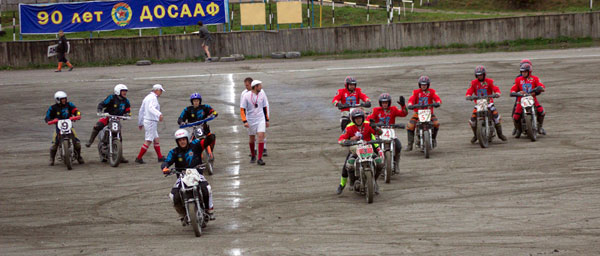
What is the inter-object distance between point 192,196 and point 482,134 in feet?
29.1

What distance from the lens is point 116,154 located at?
18469 mm

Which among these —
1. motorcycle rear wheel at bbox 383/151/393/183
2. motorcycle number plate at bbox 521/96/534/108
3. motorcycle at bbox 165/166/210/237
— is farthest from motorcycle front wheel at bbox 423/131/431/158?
motorcycle at bbox 165/166/210/237

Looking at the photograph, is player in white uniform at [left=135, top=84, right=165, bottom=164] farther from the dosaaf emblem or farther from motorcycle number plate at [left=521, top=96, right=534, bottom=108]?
the dosaaf emblem

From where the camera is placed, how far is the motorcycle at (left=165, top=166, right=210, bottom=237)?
11.9 meters

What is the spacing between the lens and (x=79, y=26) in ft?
134

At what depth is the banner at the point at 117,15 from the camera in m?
40.7

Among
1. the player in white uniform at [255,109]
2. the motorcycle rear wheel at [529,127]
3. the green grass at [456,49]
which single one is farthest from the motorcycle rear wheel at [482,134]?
the green grass at [456,49]

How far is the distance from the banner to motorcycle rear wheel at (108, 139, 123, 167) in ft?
76.7

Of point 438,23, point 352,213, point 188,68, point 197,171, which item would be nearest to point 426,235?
point 352,213

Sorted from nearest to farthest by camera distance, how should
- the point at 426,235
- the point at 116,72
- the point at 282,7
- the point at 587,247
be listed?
the point at 587,247 → the point at 426,235 → the point at 116,72 → the point at 282,7

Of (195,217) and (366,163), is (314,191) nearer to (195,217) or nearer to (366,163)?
(366,163)

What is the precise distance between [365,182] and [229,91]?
16.0m

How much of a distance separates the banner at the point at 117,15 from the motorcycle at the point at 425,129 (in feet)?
82.9

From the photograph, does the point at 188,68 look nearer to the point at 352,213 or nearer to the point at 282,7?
the point at 282,7
